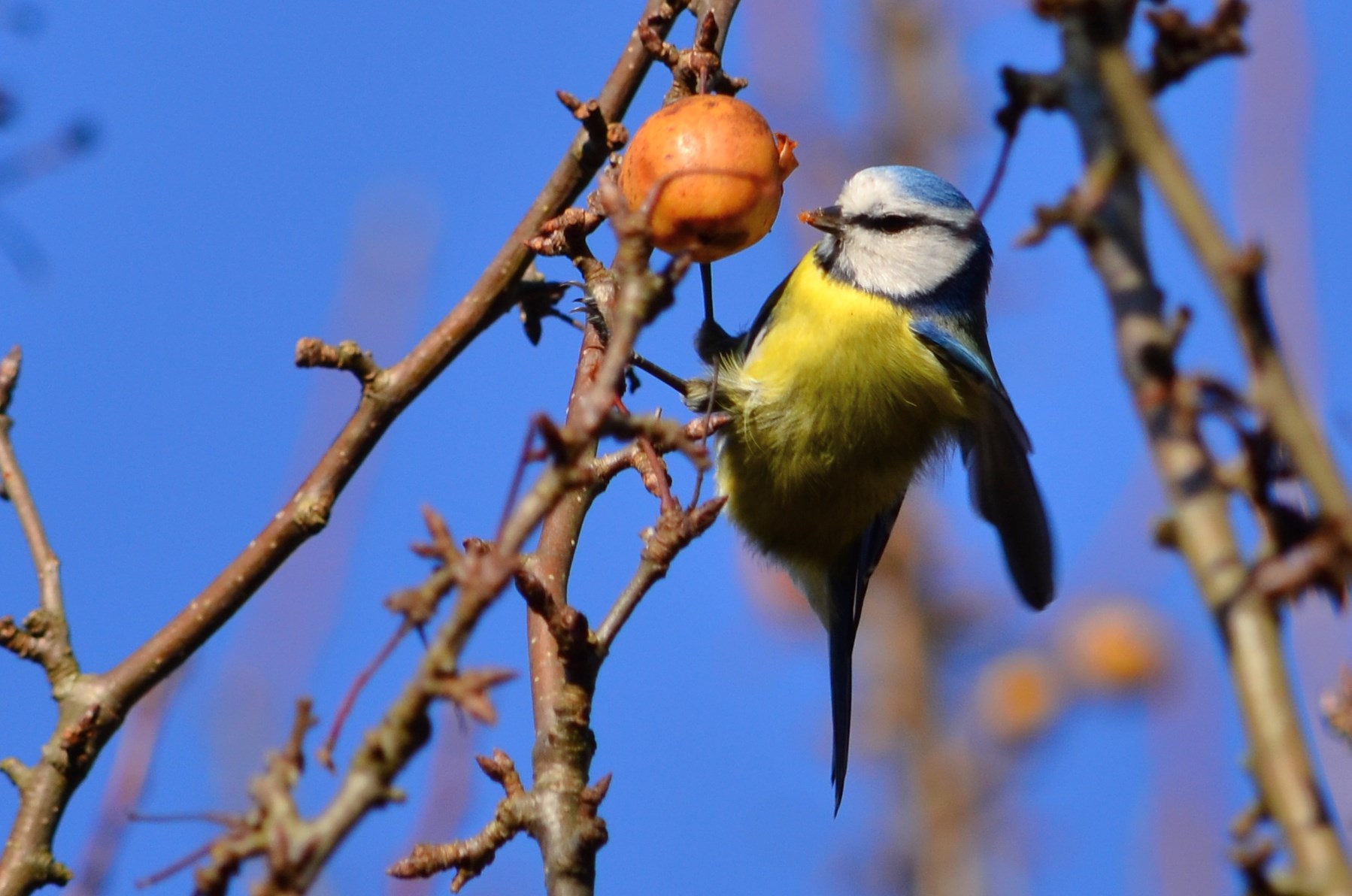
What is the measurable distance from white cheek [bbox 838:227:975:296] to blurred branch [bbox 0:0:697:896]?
1.07 m

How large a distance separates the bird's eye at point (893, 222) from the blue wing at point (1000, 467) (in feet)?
0.65

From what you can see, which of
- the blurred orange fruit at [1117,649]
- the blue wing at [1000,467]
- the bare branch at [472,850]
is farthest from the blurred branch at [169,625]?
the blurred orange fruit at [1117,649]

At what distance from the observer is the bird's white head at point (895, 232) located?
2.83 meters

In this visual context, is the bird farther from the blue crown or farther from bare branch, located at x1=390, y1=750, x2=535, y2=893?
bare branch, located at x1=390, y1=750, x2=535, y2=893

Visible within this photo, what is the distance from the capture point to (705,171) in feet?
6.21

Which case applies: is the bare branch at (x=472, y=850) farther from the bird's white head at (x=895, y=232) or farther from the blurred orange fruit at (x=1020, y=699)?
the blurred orange fruit at (x=1020, y=699)

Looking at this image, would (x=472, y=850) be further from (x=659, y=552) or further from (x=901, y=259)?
(x=901, y=259)

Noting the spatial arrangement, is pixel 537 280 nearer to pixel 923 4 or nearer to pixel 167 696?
pixel 167 696

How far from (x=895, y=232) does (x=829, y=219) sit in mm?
133

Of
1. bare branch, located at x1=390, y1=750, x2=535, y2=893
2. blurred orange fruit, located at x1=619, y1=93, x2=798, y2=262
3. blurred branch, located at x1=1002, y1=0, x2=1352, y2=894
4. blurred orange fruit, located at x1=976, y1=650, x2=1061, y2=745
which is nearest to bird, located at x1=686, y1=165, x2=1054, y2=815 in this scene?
blurred orange fruit, located at x1=619, y1=93, x2=798, y2=262

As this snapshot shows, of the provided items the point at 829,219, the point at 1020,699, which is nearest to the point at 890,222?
the point at 829,219

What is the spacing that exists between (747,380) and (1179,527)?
1.88 metres

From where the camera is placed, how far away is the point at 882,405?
2729mm

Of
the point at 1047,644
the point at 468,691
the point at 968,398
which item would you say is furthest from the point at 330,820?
the point at 1047,644
